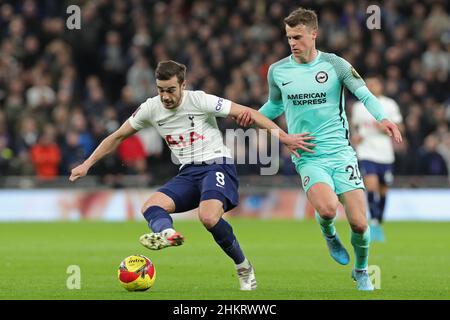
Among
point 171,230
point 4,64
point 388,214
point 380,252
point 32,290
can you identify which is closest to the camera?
point 171,230

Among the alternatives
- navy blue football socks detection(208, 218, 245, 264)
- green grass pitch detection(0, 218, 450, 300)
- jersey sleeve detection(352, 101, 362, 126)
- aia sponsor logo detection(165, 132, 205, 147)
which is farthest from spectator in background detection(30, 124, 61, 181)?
navy blue football socks detection(208, 218, 245, 264)

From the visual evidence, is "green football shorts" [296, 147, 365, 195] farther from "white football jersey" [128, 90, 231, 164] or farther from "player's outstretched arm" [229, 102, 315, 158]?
"white football jersey" [128, 90, 231, 164]

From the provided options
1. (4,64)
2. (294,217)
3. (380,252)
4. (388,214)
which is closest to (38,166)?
(4,64)

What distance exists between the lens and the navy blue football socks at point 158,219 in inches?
377

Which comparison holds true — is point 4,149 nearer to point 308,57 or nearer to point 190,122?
point 190,122

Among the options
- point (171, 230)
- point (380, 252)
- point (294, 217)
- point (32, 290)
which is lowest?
point (294, 217)

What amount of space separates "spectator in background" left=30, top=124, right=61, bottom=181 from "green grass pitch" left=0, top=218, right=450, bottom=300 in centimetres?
189

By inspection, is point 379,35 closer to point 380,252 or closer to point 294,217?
point 294,217

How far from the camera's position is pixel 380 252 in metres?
14.7

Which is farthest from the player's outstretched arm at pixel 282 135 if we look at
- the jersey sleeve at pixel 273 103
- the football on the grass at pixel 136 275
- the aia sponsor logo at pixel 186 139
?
the football on the grass at pixel 136 275

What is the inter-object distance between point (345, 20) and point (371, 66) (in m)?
2.05

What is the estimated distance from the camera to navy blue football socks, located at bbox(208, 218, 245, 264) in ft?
32.8

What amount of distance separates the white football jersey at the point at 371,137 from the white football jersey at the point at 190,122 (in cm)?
699

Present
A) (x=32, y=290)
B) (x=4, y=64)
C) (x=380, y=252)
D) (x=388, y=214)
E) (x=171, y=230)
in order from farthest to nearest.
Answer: (x=4, y=64) → (x=388, y=214) → (x=380, y=252) → (x=32, y=290) → (x=171, y=230)
